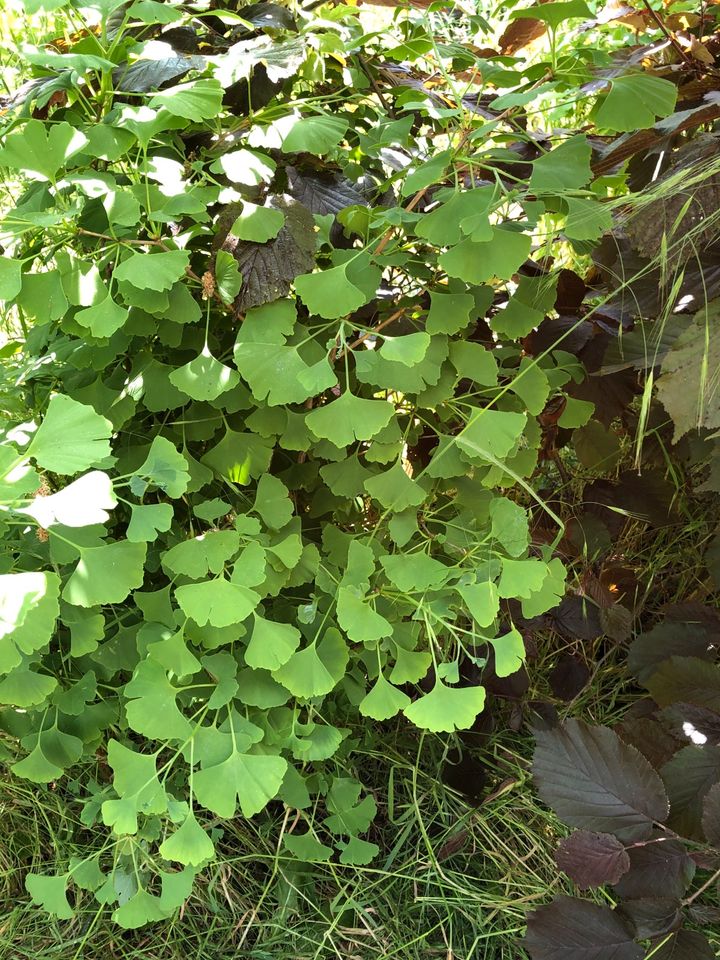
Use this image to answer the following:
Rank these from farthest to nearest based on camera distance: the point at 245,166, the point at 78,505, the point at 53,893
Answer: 1. the point at 53,893
2. the point at 245,166
3. the point at 78,505

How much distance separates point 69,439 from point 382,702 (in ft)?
1.20

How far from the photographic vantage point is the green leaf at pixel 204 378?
0.70 metres

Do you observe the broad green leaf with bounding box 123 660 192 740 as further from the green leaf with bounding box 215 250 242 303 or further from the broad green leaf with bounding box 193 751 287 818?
the green leaf with bounding box 215 250 242 303

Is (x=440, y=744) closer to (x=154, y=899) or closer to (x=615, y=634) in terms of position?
(x=615, y=634)

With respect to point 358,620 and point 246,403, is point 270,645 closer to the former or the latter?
point 358,620

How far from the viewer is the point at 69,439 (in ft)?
1.93

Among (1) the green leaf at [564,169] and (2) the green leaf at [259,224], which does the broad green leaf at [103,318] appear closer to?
(2) the green leaf at [259,224]

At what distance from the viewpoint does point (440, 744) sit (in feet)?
3.45

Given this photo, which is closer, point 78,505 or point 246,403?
point 78,505

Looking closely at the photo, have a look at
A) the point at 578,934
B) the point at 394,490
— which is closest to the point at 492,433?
the point at 394,490

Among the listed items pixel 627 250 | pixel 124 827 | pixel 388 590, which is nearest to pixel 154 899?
pixel 124 827

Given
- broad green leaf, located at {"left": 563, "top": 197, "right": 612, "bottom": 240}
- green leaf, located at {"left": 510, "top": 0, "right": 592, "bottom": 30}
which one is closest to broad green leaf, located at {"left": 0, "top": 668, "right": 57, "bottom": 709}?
broad green leaf, located at {"left": 563, "top": 197, "right": 612, "bottom": 240}

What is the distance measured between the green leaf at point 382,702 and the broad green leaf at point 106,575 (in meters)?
0.24

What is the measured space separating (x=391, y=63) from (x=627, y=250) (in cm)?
36
